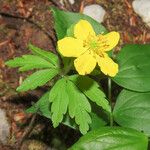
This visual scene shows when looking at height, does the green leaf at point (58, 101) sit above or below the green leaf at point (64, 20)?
below

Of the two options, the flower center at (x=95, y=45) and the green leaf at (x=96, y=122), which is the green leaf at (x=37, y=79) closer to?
the flower center at (x=95, y=45)

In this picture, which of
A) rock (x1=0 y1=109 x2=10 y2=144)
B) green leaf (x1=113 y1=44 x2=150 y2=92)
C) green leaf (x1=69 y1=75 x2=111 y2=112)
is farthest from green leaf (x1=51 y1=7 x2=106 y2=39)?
rock (x1=0 y1=109 x2=10 y2=144)

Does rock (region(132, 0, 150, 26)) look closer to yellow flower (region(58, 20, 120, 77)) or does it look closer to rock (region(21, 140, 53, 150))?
yellow flower (region(58, 20, 120, 77))

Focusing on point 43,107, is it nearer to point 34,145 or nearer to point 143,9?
point 34,145

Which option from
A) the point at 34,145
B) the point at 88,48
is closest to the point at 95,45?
the point at 88,48

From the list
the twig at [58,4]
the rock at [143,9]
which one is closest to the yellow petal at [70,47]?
the twig at [58,4]

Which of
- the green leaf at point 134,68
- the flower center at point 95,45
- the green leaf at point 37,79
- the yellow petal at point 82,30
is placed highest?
the yellow petal at point 82,30
